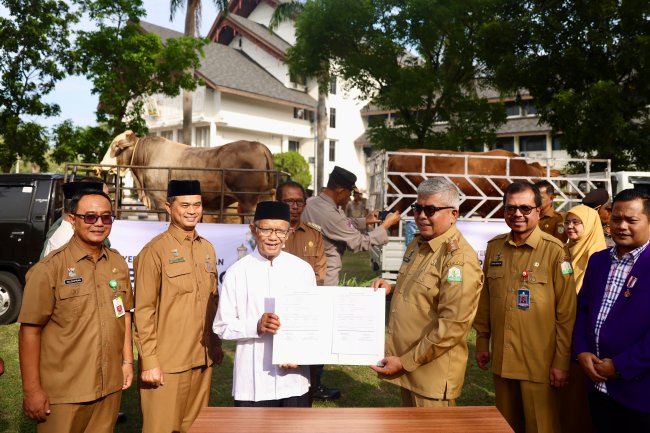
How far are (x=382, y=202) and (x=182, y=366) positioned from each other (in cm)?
670

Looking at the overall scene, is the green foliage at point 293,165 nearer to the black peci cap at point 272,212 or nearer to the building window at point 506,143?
the building window at point 506,143

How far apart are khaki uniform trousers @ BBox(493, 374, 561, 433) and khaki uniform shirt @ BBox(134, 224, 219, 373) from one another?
6.01 ft

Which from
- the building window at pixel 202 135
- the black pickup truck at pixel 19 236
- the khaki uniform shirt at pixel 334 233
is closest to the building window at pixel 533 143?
the building window at pixel 202 135

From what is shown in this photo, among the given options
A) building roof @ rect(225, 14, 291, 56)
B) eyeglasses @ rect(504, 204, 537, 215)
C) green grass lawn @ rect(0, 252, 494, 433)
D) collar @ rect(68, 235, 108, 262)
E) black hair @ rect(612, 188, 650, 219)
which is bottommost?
green grass lawn @ rect(0, 252, 494, 433)

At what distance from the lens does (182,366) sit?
3184mm

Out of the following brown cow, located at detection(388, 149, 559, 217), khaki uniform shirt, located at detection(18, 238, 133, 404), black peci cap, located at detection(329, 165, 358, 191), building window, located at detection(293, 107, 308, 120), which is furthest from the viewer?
building window, located at detection(293, 107, 308, 120)

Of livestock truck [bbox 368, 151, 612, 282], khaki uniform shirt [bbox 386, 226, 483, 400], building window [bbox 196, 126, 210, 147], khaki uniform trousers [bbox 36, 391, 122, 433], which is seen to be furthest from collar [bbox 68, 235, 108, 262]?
building window [bbox 196, 126, 210, 147]

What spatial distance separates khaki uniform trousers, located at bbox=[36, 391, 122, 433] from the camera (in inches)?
108

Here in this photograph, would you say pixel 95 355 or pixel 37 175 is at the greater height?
pixel 37 175

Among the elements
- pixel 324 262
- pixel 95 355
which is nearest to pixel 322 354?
pixel 95 355

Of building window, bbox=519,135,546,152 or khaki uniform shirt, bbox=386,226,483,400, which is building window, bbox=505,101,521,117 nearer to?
building window, bbox=519,135,546,152

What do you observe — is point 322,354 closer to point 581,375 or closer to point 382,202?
point 581,375

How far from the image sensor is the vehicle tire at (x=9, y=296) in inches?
292

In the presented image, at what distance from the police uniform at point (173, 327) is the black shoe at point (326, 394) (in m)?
1.96
